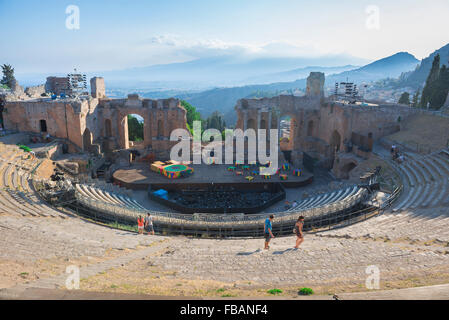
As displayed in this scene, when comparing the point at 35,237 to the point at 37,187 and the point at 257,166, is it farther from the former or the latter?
the point at 257,166

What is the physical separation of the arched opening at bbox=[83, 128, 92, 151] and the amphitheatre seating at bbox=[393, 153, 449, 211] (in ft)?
91.4

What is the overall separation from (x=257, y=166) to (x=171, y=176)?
8.84 metres

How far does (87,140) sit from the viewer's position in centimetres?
3144

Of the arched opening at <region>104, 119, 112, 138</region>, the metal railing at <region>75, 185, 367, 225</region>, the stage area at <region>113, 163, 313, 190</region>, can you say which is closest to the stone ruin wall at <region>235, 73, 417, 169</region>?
the stage area at <region>113, 163, 313, 190</region>

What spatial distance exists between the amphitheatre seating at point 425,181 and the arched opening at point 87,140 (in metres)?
27.9

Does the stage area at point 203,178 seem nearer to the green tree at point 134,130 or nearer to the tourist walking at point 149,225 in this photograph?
the tourist walking at point 149,225

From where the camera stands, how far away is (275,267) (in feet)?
32.3

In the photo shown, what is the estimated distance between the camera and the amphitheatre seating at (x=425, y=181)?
15.7m

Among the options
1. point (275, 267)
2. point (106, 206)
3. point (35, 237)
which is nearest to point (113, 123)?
point (106, 206)

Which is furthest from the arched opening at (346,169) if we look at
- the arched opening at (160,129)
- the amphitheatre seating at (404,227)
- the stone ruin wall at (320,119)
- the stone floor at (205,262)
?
the arched opening at (160,129)

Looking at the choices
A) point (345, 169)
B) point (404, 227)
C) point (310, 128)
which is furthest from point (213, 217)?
point (310, 128)

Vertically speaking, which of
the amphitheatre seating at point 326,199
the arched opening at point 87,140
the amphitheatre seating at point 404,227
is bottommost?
the amphitheatre seating at point 326,199

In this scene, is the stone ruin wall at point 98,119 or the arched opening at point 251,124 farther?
the arched opening at point 251,124

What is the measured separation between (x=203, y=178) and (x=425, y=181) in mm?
16442
